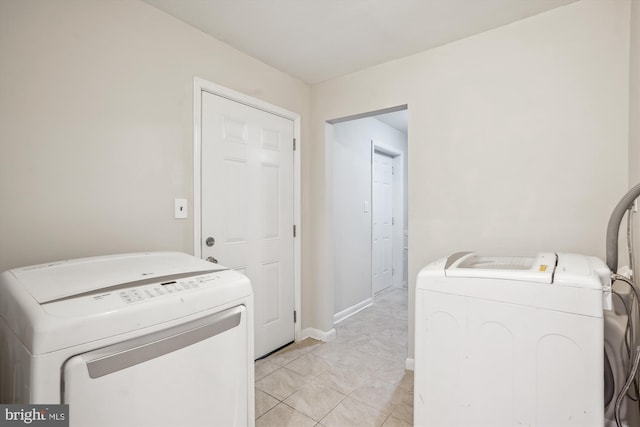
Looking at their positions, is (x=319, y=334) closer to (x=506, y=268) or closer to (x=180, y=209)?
(x=180, y=209)

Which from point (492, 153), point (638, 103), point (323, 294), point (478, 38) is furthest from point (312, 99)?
point (638, 103)

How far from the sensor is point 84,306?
0.84 m

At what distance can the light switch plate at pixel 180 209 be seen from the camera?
6.08 ft

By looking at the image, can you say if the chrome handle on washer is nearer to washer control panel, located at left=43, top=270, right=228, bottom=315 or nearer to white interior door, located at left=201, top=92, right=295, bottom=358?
washer control panel, located at left=43, top=270, right=228, bottom=315

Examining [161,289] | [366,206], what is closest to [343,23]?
[161,289]

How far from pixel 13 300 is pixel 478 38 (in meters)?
2.64

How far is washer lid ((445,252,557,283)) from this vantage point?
1.12 metres

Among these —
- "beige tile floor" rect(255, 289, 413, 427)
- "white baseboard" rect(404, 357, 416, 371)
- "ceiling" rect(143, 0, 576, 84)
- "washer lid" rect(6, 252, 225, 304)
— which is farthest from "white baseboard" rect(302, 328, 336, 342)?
"ceiling" rect(143, 0, 576, 84)

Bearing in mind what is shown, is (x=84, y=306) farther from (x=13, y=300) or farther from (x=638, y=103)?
(x=638, y=103)

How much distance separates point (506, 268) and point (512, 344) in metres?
0.32

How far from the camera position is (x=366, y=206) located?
3703 millimetres

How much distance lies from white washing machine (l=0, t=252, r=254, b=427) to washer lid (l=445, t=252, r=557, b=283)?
89 centimetres

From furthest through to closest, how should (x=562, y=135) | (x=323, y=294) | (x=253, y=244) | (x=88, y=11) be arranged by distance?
1. (x=323, y=294)
2. (x=253, y=244)
3. (x=562, y=135)
4. (x=88, y=11)

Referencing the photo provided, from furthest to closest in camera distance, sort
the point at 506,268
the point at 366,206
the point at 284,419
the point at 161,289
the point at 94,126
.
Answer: the point at 366,206
the point at 284,419
the point at 94,126
the point at 506,268
the point at 161,289
